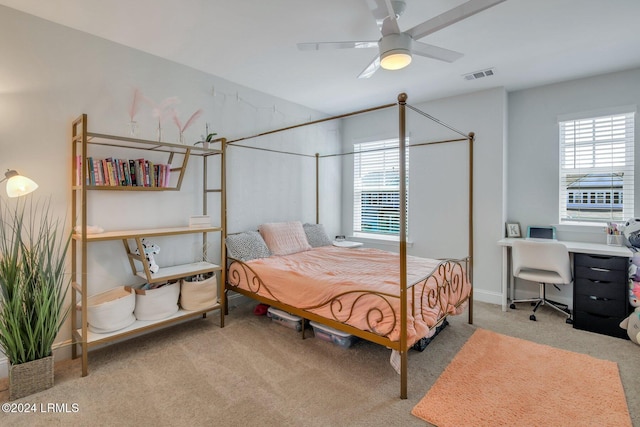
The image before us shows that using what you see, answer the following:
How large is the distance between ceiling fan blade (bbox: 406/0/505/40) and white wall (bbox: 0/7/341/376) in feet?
7.57

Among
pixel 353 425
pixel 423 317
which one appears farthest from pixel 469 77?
pixel 353 425

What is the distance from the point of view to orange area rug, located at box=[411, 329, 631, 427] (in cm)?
180

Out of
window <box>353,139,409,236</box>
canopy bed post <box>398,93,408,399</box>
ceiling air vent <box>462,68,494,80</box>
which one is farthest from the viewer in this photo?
window <box>353,139,409,236</box>

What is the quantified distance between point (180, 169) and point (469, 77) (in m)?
3.29

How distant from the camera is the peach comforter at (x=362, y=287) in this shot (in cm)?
212

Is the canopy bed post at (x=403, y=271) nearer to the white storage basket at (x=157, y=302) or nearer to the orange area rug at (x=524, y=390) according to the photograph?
the orange area rug at (x=524, y=390)

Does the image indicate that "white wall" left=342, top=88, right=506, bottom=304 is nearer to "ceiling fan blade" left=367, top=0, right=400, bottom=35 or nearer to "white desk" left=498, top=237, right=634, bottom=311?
"white desk" left=498, top=237, right=634, bottom=311

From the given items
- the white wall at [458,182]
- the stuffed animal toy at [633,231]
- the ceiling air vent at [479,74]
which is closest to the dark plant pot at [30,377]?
the white wall at [458,182]

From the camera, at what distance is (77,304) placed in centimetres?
254

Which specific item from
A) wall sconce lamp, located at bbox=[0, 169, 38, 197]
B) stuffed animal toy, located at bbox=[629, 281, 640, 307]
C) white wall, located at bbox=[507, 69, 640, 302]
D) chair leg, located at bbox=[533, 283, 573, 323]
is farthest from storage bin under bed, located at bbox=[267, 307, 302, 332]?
stuffed animal toy, located at bbox=[629, 281, 640, 307]

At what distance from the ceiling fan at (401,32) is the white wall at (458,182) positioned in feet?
6.17

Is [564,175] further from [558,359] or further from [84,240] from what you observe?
[84,240]

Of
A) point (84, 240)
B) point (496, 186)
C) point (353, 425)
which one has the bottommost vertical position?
point (353, 425)

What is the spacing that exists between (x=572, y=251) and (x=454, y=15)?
2.68 m
